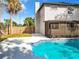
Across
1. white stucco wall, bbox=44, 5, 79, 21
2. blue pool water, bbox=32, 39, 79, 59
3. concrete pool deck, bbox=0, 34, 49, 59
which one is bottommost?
blue pool water, bbox=32, 39, 79, 59

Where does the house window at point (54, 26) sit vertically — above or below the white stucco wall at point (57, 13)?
below

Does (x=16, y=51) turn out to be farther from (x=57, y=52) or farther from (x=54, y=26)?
(x=54, y=26)

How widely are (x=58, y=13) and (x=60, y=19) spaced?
3.25 feet

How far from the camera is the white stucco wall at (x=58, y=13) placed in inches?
917

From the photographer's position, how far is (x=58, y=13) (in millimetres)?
23641

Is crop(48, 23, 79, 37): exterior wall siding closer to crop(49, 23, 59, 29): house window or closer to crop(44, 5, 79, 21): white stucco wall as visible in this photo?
crop(49, 23, 59, 29): house window

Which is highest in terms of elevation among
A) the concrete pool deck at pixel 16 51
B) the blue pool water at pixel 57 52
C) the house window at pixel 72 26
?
the house window at pixel 72 26

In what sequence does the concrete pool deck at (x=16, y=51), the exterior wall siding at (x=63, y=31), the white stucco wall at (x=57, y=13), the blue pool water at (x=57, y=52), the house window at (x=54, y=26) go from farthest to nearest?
Answer: the white stucco wall at (x=57, y=13) < the house window at (x=54, y=26) < the exterior wall siding at (x=63, y=31) < the blue pool water at (x=57, y=52) < the concrete pool deck at (x=16, y=51)

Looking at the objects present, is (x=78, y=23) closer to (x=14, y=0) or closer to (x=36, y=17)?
(x=36, y=17)

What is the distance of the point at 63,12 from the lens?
78.2 ft

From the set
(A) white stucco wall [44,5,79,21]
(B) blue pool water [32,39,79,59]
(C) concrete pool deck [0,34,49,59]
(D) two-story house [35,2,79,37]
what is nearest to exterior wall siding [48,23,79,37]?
(D) two-story house [35,2,79,37]

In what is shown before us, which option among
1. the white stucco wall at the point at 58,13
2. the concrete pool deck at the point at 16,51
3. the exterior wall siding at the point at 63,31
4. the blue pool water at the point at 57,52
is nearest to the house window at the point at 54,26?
the exterior wall siding at the point at 63,31

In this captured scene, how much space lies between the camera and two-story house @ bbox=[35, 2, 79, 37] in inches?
863

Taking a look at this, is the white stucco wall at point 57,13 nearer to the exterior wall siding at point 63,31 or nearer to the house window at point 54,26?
the house window at point 54,26
